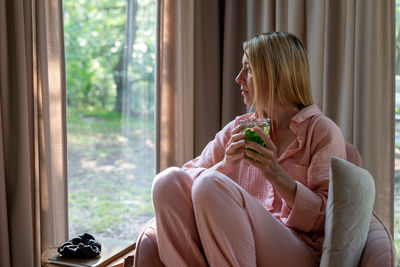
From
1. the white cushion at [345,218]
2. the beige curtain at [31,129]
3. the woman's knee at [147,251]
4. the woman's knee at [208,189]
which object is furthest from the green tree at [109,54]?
the white cushion at [345,218]

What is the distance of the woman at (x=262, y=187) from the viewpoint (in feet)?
5.67

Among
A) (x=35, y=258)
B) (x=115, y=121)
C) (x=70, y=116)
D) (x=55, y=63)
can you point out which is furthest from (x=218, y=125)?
(x=35, y=258)

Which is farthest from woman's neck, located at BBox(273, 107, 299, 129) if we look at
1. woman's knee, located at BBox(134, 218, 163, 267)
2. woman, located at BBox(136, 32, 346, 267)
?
woman's knee, located at BBox(134, 218, 163, 267)

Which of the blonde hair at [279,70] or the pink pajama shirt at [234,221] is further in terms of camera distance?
the blonde hair at [279,70]

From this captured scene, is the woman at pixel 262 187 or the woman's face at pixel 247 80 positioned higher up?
the woman's face at pixel 247 80

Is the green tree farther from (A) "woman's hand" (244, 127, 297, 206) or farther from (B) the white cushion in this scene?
(B) the white cushion

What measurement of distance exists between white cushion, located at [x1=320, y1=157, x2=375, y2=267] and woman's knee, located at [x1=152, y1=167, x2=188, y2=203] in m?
0.51

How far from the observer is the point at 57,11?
257cm

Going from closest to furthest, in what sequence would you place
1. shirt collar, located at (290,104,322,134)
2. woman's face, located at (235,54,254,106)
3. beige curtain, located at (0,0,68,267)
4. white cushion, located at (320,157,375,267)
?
1. white cushion, located at (320,157,375,267)
2. shirt collar, located at (290,104,322,134)
3. woman's face, located at (235,54,254,106)
4. beige curtain, located at (0,0,68,267)

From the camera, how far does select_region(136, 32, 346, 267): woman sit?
1.73 m

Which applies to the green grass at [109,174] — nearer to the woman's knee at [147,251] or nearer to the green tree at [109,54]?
the green tree at [109,54]

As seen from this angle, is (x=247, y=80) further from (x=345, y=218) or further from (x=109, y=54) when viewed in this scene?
(x=109, y=54)

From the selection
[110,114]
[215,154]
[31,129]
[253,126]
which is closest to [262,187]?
[215,154]

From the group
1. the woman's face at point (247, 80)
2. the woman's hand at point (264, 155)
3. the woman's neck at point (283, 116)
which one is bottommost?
the woman's hand at point (264, 155)
